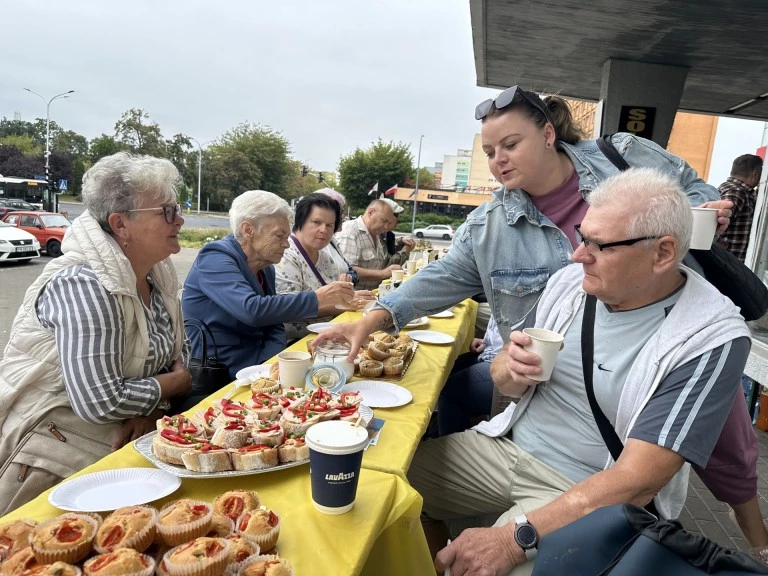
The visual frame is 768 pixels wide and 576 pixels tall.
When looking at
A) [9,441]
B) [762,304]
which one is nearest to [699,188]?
[762,304]

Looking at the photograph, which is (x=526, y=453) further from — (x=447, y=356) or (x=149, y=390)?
(x=149, y=390)

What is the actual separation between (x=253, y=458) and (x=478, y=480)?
1200mm

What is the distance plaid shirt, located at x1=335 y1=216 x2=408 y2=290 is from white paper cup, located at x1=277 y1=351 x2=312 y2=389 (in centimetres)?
451

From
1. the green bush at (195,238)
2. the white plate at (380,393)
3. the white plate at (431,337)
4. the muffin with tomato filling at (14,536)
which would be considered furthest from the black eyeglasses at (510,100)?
the green bush at (195,238)

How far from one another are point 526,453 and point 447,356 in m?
1.05

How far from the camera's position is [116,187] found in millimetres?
2295

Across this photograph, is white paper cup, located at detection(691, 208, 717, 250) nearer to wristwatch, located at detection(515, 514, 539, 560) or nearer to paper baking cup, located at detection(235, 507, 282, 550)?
Answer: wristwatch, located at detection(515, 514, 539, 560)

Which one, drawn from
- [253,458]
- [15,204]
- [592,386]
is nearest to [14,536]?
[253,458]

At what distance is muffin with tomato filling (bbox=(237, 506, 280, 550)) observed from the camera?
1173mm

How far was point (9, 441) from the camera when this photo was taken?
1987 mm

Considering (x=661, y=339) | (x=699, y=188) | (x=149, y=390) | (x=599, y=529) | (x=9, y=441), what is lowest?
(x=9, y=441)

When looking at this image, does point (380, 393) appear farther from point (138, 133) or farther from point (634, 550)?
point (138, 133)

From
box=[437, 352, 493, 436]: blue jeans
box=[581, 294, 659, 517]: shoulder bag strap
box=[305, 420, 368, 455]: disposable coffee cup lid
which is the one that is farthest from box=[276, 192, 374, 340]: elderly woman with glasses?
box=[305, 420, 368, 455]: disposable coffee cup lid

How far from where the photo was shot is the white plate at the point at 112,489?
1.30m
